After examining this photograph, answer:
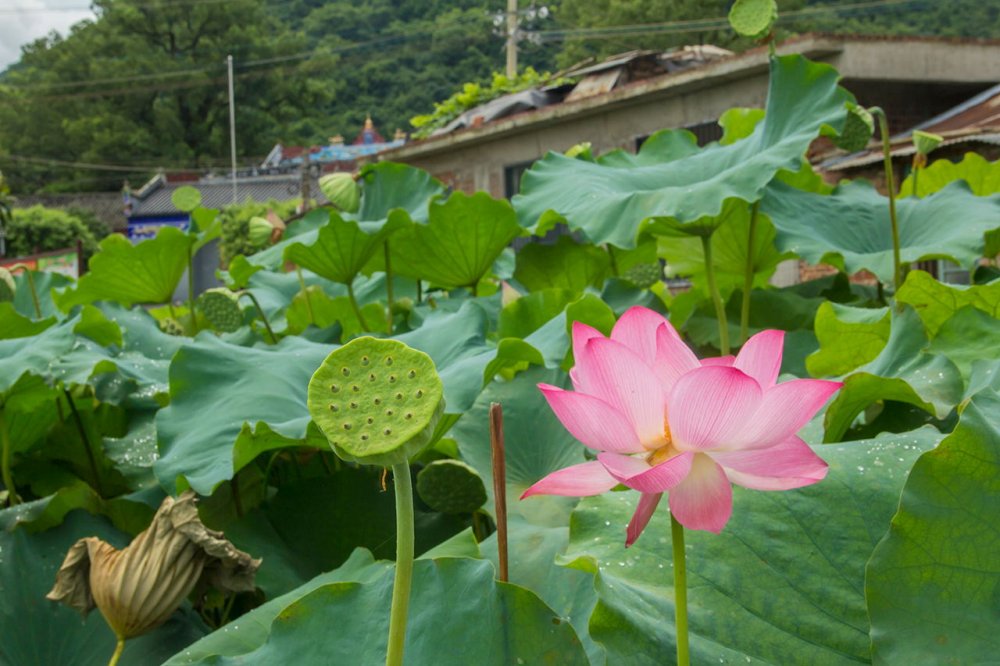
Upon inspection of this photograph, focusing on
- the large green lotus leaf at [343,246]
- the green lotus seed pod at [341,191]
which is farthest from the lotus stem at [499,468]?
the green lotus seed pod at [341,191]

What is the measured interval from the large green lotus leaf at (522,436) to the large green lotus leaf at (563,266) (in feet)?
1.95

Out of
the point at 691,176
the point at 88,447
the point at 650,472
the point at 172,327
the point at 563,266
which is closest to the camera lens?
the point at 650,472

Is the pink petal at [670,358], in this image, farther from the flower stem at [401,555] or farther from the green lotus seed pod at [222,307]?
the green lotus seed pod at [222,307]

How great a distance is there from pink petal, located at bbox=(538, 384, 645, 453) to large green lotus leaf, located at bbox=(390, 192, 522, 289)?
963 mm

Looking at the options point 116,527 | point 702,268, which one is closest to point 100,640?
point 116,527

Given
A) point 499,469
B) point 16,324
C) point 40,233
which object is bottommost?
point 40,233

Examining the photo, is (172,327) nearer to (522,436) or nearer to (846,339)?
(522,436)

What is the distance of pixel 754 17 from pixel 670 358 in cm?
80

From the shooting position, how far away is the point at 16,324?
3.49ft

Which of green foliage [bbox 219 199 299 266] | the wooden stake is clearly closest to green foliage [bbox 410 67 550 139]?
green foliage [bbox 219 199 299 266]

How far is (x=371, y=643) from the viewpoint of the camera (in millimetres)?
432

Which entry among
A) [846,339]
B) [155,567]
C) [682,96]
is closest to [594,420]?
[155,567]

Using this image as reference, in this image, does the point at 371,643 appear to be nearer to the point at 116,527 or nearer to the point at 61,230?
the point at 116,527

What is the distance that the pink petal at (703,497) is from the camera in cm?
30
